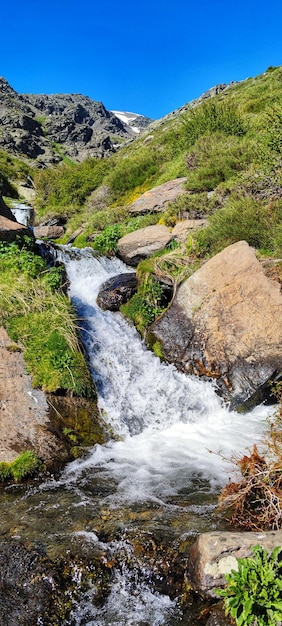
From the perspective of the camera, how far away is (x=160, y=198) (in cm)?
1708

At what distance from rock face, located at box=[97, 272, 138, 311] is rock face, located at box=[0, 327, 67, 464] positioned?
4.32m

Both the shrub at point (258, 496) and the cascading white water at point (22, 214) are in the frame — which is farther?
the cascading white water at point (22, 214)

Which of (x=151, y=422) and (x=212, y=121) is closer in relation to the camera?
(x=151, y=422)

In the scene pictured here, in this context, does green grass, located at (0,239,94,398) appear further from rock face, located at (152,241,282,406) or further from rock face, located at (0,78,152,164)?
rock face, located at (0,78,152,164)

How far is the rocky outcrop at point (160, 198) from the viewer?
652 inches

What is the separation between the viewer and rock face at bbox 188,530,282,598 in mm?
3248

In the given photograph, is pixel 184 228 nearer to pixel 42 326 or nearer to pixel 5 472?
pixel 42 326

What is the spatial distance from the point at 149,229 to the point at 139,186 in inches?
389

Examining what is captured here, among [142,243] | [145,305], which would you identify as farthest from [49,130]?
[145,305]

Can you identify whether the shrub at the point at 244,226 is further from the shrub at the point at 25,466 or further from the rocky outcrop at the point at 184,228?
the shrub at the point at 25,466

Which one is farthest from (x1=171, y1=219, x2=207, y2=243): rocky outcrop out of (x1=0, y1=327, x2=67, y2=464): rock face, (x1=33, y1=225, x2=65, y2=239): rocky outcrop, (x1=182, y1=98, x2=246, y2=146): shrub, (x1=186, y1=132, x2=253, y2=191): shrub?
(x1=33, y1=225, x2=65, y2=239): rocky outcrop

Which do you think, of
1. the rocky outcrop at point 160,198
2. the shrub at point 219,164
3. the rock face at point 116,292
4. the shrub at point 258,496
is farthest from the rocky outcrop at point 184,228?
the shrub at point 258,496

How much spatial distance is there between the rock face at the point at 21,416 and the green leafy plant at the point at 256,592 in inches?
154

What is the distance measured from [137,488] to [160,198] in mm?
13959
